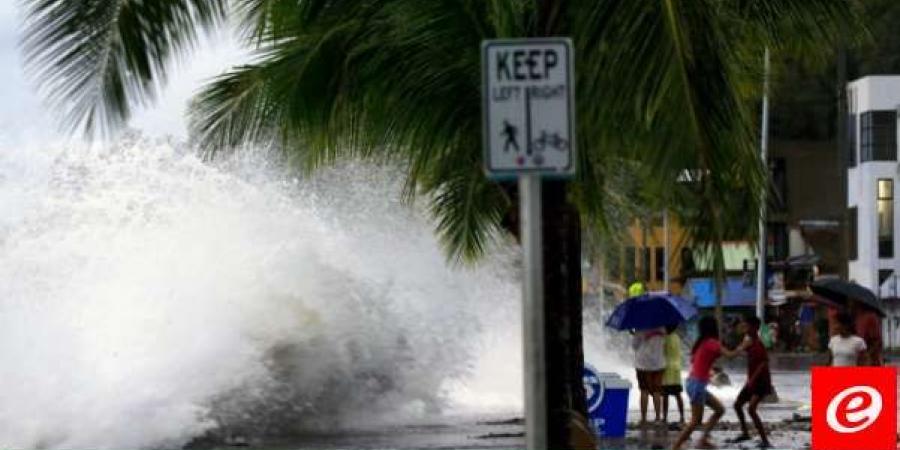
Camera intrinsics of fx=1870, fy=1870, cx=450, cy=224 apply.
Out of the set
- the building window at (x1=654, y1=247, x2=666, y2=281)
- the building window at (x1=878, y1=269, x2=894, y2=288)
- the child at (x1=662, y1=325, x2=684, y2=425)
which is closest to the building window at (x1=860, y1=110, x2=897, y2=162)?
the building window at (x1=878, y1=269, x2=894, y2=288)

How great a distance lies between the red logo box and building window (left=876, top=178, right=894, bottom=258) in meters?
51.6

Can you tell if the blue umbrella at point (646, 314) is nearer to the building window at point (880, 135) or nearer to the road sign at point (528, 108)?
the road sign at point (528, 108)

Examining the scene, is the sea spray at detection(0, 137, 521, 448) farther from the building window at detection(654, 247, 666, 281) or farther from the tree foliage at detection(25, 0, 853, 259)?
the building window at detection(654, 247, 666, 281)

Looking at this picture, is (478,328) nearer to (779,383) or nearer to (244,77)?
(779,383)

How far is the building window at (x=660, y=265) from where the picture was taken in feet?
227

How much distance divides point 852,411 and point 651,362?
761 cm

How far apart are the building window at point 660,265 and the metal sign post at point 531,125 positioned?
6061cm

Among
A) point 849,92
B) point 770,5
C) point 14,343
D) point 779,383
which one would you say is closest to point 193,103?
point 770,5

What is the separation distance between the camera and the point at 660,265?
73062 millimetres

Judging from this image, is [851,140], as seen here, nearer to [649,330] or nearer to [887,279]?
[887,279]

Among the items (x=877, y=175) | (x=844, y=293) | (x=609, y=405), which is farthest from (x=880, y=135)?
(x=609, y=405)

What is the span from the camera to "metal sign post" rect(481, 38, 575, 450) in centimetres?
792

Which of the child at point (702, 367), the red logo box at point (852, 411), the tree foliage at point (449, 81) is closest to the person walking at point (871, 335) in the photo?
the child at point (702, 367)

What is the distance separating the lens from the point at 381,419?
988 inches
